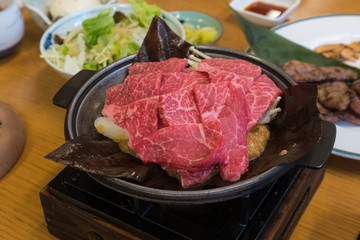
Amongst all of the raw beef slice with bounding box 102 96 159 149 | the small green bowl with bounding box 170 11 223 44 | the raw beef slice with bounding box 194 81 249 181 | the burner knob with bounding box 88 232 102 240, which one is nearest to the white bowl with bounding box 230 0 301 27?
the small green bowl with bounding box 170 11 223 44

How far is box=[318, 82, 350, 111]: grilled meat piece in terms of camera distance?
202 cm

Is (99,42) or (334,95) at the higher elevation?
(99,42)

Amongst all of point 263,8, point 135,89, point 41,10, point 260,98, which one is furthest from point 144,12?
point 260,98

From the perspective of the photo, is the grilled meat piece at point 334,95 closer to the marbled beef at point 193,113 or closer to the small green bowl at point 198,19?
the marbled beef at point 193,113

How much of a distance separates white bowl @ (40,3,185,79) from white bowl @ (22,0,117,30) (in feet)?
0.42

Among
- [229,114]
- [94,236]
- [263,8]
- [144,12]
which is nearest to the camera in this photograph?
[229,114]

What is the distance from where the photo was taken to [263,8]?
3.09 metres

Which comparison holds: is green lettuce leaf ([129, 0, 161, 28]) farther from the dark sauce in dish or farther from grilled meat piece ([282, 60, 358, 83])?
grilled meat piece ([282, 60, 358, 83])

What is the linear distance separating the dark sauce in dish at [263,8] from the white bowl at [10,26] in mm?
1671

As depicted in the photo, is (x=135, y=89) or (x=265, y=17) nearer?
(x=135, y=89)

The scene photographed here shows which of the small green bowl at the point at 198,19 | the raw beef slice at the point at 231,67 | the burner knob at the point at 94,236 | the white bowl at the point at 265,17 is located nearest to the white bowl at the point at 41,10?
the small green bowl at the point at 198,19

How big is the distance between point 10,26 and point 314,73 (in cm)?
187

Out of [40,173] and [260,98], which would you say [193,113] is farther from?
[40,173]

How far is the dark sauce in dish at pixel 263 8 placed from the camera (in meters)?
3.03
